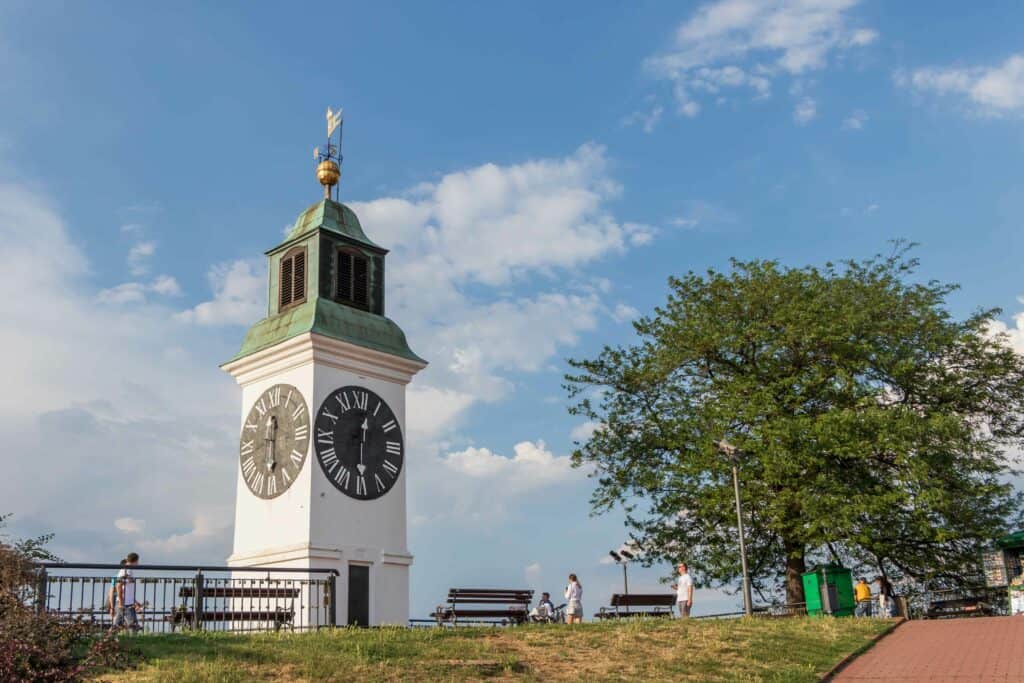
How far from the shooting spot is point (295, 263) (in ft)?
98.1

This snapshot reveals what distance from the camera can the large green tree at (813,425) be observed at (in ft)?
94.4

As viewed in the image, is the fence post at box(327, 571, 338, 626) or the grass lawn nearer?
the grass lawn

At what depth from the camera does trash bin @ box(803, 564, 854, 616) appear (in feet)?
88.3

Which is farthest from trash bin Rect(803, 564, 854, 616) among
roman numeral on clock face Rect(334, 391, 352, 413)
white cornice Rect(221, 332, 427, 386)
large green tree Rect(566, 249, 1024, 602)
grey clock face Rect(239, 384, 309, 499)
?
grey clock face Rect(239, 384, 309, 499)

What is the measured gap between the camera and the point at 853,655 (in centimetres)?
1914

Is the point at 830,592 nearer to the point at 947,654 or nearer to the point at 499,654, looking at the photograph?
the point at 947,654

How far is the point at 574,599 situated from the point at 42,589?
46.0ft

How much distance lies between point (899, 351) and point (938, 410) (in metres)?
1.92

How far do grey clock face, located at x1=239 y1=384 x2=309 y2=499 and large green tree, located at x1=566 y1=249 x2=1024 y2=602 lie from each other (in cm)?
927

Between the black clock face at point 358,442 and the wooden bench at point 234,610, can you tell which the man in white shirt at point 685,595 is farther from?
the wooden bench at point 234,610

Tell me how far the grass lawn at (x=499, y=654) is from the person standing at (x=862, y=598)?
9.10 m

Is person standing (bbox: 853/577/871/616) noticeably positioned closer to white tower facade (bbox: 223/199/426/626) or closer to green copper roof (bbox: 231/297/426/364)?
→ white tower facade (bbox: 223/199/426/626)

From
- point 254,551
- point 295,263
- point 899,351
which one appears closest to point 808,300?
point 899,351

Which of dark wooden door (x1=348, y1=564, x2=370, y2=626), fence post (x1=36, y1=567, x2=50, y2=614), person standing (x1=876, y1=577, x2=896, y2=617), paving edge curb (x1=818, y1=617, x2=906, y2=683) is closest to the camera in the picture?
fence post (x1=36, y1=567, x2=50, y2=614)
